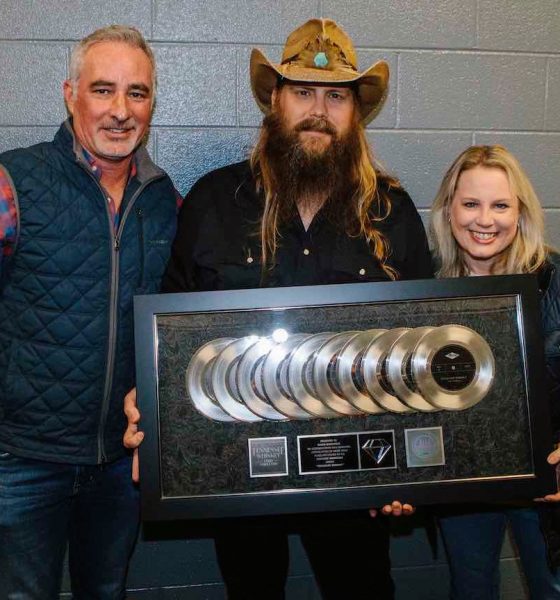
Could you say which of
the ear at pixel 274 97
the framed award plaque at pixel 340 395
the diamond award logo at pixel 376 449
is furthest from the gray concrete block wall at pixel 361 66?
the diamond award logo at pixel 376 449

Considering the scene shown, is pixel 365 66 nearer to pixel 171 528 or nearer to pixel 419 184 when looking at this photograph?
pixel 419 184

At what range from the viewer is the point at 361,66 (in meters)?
2.35

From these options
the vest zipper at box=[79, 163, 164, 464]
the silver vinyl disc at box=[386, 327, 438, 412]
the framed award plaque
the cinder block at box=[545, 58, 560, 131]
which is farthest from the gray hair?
the cinder block at box=[545, 58, 560, 131]

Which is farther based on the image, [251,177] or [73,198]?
[251,177]

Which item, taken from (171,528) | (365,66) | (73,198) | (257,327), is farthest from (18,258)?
(365,66)

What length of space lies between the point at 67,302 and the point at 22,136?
0.86m

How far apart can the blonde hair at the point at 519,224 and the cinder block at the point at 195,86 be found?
85 cm

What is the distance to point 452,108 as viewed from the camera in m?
2.42

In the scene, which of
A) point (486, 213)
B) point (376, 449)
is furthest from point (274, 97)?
point (376, 449)

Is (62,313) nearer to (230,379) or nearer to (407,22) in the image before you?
(230,379)

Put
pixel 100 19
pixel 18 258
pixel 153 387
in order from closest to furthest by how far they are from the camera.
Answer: pixel 153 387 → pixel 18 258 → pixel 100 19

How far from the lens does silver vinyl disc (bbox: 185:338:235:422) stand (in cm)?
163

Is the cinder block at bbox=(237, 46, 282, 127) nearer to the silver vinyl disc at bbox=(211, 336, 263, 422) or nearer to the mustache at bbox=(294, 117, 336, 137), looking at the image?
the mustache at bbox=(294, 117, 336, 137)

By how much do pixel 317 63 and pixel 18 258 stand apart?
1.02 m
